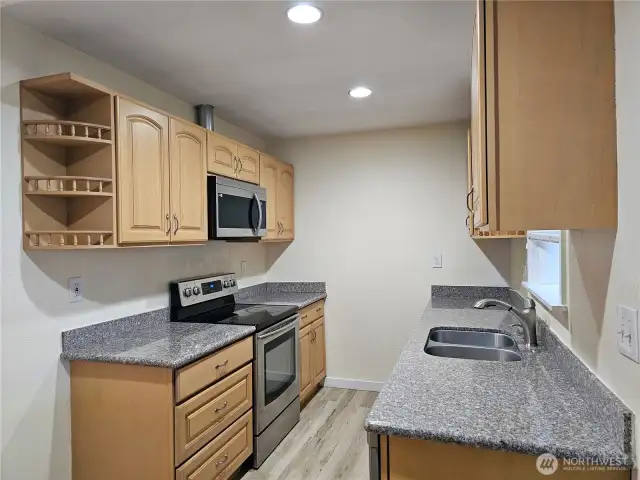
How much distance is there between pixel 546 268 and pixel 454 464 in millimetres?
1416

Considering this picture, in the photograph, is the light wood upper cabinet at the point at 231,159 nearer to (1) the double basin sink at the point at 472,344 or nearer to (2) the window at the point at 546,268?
(1) the double basin sink at the point at 472,344

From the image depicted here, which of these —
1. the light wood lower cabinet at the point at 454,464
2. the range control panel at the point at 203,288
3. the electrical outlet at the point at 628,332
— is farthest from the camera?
the range control panel at the point at 203,288

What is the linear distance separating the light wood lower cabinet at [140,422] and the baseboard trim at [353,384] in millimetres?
1949

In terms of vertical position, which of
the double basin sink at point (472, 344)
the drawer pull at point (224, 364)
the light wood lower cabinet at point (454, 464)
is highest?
the double basin sink at point (472, 344)

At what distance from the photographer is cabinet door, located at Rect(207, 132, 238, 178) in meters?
2.69

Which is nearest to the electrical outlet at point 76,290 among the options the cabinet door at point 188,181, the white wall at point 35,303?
the white wall at point 35,303

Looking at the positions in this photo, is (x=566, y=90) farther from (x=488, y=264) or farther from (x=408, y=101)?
(x=488, y=264)

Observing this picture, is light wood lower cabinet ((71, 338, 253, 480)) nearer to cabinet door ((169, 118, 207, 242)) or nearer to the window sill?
cabinet door ((169, 118, 207, 242))

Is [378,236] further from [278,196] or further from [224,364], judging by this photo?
[224,364]

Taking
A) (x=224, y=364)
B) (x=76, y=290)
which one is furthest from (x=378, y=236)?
(x=76, y=290)

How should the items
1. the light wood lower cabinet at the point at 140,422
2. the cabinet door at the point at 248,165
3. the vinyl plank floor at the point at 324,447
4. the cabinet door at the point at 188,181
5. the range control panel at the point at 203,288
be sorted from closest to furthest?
the light wood lower cabinet at the point at 140,422 < the cabinet door at the point at 188,181 < the vinyl plank floor at the point at 324,447 < the range control panel at the point at 203,288 < the cabinet door at the point at 248,165

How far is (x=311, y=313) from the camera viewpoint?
3.62 metres

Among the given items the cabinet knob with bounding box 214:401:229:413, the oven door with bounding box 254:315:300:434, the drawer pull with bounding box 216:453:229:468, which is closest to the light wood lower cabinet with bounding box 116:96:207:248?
the oven door with bounding box 254:315:300:434

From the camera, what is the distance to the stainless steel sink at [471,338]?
225cm
